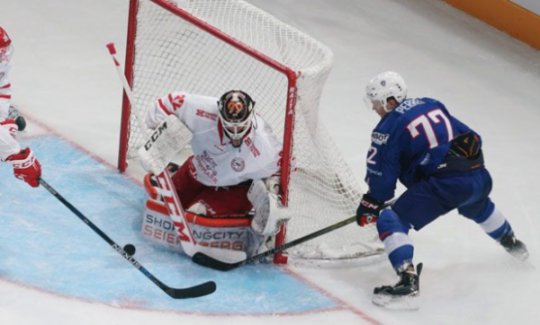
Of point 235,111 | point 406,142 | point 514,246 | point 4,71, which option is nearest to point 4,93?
point 4,71

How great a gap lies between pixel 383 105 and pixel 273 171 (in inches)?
19.4

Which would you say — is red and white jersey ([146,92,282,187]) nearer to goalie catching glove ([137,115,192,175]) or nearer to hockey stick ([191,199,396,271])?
goalie catching glove ([137,115,192,175])

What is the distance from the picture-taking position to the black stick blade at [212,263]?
17.3 feet

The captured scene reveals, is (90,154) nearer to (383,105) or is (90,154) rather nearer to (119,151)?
(119,151)

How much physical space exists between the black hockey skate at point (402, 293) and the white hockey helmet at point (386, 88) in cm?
64

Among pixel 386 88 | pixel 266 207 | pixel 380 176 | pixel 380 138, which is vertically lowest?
pixel 266 207

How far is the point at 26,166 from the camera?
5164 mm

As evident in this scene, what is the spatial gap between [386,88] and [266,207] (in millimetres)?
636

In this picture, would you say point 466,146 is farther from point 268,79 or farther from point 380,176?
point 268,79

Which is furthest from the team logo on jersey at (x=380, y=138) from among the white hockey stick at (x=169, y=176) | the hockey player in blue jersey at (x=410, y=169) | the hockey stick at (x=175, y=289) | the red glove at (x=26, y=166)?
the red glove at (x=26, y=166)

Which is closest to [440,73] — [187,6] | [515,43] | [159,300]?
[515,43]

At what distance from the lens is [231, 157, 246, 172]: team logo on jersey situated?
5344 millimetres

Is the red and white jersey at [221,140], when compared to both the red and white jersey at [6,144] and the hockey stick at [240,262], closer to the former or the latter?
the hockey stick at [240,262]

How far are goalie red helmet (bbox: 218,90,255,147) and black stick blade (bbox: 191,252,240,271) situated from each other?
19.3 inches
